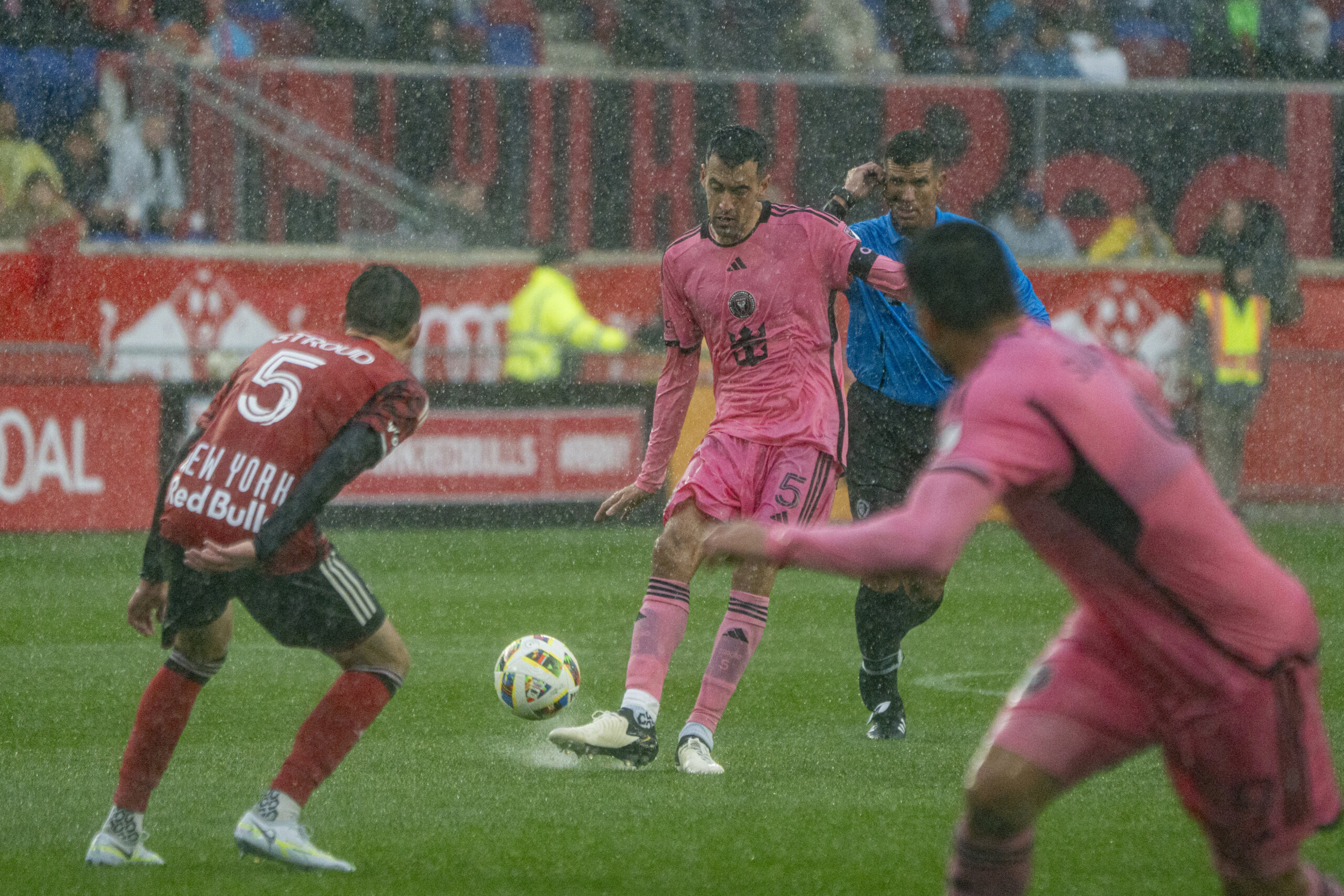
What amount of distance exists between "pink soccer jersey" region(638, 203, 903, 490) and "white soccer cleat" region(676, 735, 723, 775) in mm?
959

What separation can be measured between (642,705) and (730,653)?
1.43ft

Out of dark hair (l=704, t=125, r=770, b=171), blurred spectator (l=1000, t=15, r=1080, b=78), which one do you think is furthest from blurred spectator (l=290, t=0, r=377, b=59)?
dark hair (l=704, t=125, r=770, b=171)

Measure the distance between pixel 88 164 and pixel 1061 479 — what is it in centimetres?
1493

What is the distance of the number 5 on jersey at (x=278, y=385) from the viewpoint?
16.3ft

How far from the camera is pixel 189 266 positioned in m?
16.5

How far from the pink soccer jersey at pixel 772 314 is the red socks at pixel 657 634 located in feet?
1.42

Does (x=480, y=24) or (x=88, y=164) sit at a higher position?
(x=480, y=24)

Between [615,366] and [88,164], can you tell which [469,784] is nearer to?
[615,366]

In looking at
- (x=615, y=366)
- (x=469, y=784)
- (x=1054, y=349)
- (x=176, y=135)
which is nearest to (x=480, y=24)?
(x=176, y=135)

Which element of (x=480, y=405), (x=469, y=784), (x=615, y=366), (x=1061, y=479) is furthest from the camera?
(x=615, y=366)

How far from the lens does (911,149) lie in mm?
7281

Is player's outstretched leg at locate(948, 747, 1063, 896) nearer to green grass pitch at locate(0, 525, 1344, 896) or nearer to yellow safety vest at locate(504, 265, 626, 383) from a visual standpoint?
green grass pitch at locate(0, 525, 1344, 896)

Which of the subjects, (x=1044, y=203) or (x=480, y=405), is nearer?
(x=480, y=405)

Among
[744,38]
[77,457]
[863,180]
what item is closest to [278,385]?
[863,180]
